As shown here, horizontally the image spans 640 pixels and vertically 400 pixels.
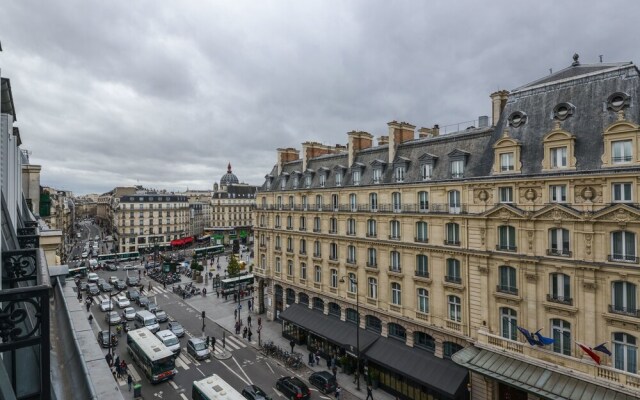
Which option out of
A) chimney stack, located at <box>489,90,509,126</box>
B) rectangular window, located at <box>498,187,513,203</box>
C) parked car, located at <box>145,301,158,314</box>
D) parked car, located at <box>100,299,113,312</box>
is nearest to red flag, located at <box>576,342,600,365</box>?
rectangular window, located at <box>498,187,513,203</box>

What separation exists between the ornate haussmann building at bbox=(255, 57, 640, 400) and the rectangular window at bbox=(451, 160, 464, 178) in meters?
0.08

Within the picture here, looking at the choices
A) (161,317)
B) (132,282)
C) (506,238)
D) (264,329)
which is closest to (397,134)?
(506,238)

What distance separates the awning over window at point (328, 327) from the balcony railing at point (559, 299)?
43.8 ft

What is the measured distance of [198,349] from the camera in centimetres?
3198

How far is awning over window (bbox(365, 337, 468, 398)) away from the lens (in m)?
22.7

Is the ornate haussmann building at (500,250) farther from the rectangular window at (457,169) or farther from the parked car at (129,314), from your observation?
the parked car at (129,314)

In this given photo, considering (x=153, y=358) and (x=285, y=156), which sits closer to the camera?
(x=153, y=358)

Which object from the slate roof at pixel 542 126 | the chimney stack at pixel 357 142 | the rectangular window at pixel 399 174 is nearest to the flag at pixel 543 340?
the slate roof at pixel 542 126

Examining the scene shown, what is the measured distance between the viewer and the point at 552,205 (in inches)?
782

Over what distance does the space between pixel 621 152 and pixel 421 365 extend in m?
17.5

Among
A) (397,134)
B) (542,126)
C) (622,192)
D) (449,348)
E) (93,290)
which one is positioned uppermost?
(397,134)

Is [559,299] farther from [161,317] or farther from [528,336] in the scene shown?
[161,317]

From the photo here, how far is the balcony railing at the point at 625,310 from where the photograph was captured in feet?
56.7

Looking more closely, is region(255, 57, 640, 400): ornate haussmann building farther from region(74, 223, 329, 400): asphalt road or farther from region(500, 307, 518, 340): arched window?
region(74, 223, 329, 400): asphalt road
